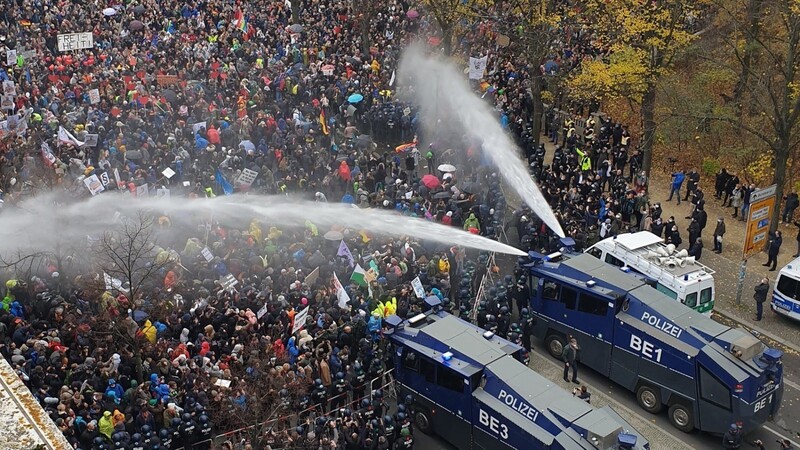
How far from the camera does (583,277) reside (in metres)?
22.6

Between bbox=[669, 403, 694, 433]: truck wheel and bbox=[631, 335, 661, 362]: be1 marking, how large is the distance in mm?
1205

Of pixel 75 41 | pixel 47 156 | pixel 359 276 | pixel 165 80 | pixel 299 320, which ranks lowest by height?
pixel 299 320

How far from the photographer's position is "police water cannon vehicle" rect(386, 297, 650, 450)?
58.3ft

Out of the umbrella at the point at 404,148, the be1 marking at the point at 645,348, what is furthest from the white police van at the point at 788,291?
the umbrella at the point at 404,148

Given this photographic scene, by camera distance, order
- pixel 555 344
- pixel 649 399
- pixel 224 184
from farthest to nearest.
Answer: pixel 224 184, pixel 555 344, pixel 649 399

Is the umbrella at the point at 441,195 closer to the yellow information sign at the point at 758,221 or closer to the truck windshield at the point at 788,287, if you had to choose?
the yellow information sign at the point at 758,221

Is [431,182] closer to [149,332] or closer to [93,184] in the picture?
[93,184]

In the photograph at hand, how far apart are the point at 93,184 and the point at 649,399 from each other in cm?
1721

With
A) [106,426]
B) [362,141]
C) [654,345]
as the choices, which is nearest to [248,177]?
[362,141]

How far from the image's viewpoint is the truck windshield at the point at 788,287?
25344 millimetres

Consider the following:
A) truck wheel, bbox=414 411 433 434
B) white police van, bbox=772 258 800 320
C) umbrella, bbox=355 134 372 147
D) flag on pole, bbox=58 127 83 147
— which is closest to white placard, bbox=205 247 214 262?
truck wheel, bbox=414 411 433 434

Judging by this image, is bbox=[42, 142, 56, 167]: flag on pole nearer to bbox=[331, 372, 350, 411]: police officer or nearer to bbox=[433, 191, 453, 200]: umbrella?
bbox=[433, 191, 453, 200]: umbrella

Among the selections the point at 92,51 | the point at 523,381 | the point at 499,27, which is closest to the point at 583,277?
the point at 523,381

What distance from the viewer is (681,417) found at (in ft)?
69.2
